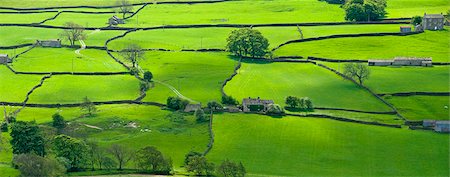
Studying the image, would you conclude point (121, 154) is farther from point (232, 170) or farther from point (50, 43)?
point (50, 43)

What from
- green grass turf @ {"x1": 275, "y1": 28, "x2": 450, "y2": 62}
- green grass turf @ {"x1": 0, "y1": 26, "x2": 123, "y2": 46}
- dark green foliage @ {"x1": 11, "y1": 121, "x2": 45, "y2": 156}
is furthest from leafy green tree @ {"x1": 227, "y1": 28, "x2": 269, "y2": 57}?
dark green foliage @ {"x1": 11, "y1": 121, "x2": 45, "y2": 156}

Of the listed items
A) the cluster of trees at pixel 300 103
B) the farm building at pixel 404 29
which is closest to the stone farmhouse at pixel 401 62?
the farm building at pixel 404 29

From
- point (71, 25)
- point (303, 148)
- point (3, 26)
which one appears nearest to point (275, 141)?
point (303, 148)

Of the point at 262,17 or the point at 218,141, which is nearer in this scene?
the point at 218,141

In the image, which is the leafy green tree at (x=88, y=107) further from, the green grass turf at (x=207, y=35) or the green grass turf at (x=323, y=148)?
the green grass turf at (x=207, y=35)

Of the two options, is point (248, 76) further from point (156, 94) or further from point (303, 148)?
point (303, 148)

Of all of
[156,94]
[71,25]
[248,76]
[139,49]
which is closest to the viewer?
[156,94]
